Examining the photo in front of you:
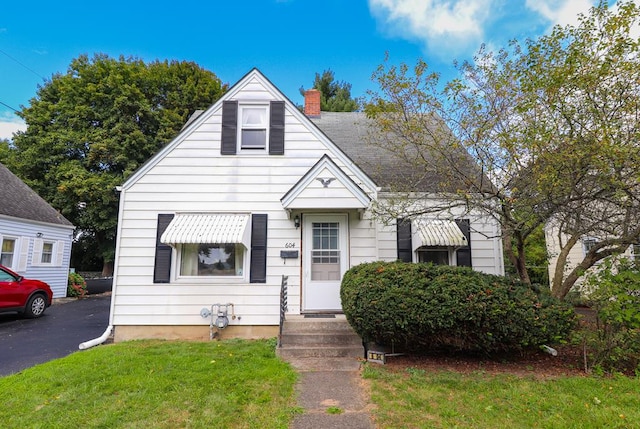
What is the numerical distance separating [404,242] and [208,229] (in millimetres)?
4851

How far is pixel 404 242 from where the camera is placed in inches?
338

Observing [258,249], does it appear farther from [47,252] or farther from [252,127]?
[47,252]

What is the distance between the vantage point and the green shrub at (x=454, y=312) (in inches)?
204

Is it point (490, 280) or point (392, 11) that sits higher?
point (392, 11)

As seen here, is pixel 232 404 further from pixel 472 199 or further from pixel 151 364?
pixel 472 199

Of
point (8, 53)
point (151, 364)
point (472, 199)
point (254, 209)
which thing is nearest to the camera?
point (151, 364)

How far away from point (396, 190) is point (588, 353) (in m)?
4.54

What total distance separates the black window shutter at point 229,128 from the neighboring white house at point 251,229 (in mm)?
25

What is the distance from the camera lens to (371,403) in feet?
14.1

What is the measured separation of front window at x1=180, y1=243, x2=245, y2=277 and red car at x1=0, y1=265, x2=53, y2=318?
659 centimetres

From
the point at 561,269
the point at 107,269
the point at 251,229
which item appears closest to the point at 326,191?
the point at 251,229

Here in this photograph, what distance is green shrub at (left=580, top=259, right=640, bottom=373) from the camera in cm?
500

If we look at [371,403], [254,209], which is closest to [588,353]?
[371,403]

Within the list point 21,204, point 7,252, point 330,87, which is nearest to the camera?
point 7,252
